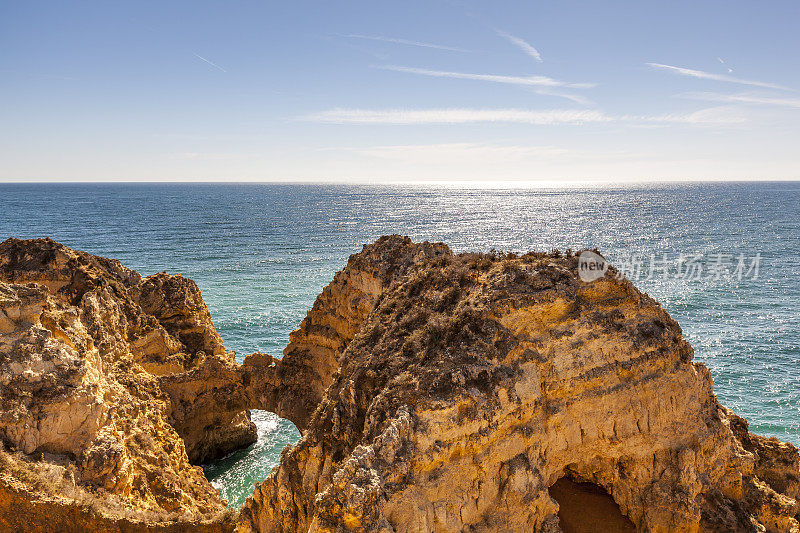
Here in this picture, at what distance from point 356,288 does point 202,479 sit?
9529mm

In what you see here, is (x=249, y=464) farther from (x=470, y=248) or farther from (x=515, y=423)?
(x=470, y=248)

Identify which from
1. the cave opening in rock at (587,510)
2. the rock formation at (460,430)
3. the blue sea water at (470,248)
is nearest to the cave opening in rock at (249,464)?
the blue sea water at (470,248)

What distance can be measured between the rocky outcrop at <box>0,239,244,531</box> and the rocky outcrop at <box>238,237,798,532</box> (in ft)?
14.3

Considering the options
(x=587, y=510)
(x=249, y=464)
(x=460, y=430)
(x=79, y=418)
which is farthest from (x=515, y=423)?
(x=249, y=464)

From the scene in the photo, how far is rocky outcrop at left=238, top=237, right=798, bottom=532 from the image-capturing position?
30.2 feet

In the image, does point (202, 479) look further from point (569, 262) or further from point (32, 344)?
point (569, 262)

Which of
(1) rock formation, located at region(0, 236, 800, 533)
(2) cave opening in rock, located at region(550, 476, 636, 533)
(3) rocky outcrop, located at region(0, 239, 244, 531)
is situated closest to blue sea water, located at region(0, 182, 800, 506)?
(3) rocky outcrop, located at region(0, 239, 244, 531)

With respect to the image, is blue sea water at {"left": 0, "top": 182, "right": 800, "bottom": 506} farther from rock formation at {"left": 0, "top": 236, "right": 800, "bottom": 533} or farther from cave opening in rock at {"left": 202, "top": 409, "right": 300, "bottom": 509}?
rock formation at {"left": 0, "top": 236, "right": 800, "bottom": 533}

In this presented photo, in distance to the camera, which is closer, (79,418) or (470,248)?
(79,418)

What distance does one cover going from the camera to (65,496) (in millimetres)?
12555

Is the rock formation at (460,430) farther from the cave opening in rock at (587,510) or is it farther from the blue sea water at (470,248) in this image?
the blue sea water at (470,248)

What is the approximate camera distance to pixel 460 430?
31.1 feet

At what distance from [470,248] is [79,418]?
85978 mm

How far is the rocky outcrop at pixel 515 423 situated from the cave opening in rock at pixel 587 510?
0.20 m
